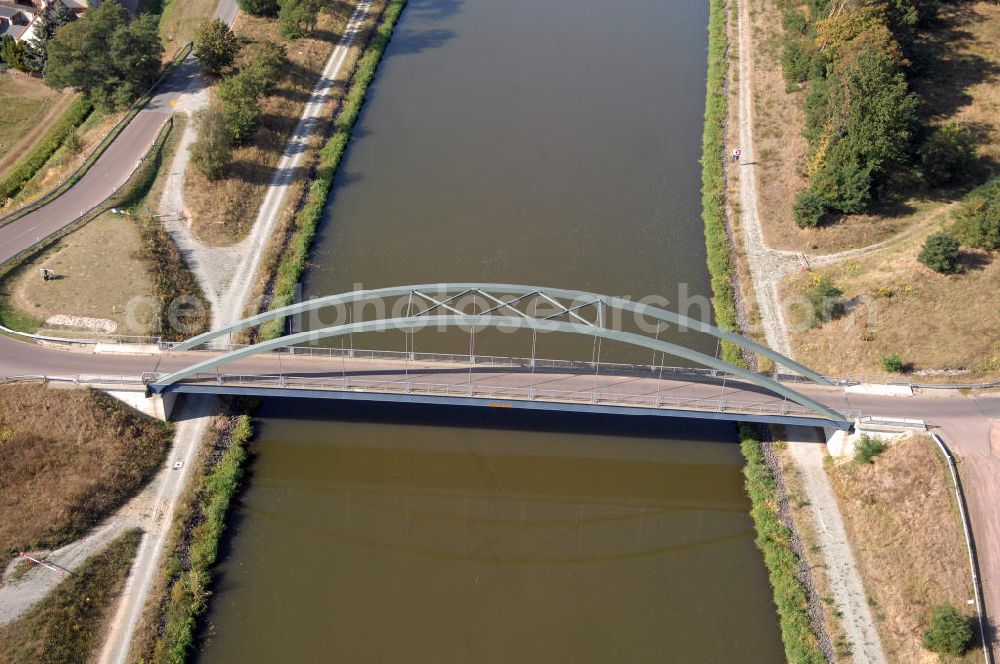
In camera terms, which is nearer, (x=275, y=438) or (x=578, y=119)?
(x=275, y=438)

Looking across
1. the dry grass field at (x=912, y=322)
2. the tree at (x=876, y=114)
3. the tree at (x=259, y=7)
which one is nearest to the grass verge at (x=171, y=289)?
the tree at (x=259, y=7)

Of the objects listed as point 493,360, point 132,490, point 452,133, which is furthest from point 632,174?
point 132,490

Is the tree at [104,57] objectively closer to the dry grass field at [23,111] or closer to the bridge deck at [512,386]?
the dry grass field at [23,111]

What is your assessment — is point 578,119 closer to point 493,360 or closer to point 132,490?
point 493,360

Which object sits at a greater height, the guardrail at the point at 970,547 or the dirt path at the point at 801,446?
the guardrail at the point at 970,547

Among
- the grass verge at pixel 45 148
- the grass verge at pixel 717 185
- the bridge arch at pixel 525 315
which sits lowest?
the grass verge at pixel 717 185

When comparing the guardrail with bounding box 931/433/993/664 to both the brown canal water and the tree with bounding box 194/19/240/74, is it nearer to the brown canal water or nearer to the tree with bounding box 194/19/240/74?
the brown canal water

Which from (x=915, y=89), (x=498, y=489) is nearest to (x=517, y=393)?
(x=498, y=489)
